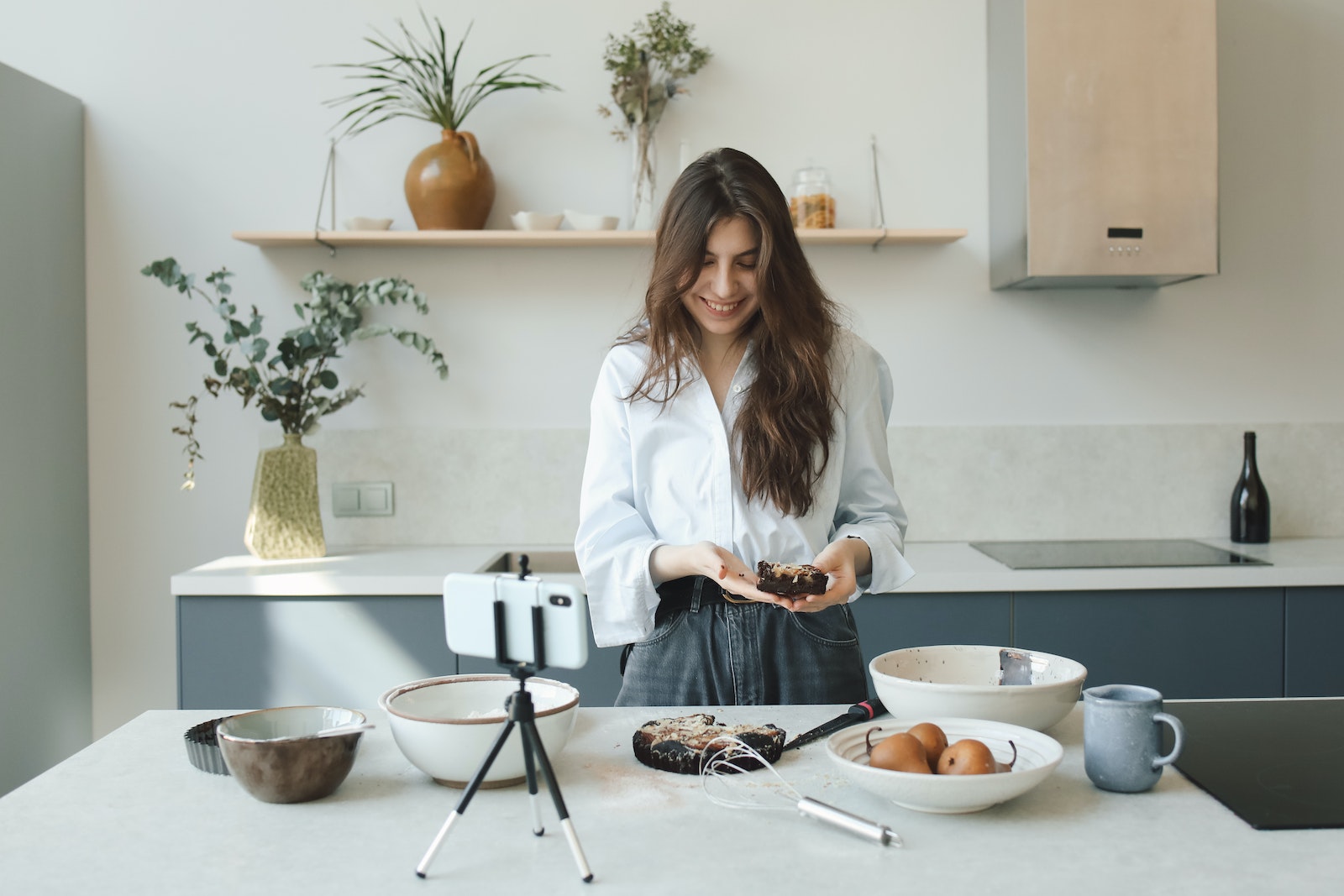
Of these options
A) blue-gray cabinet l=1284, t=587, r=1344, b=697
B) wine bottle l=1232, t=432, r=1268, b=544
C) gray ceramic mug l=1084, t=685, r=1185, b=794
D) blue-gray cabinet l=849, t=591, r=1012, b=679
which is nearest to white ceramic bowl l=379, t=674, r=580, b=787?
gray ceramic mug l=1084, t=685, r=1185, b=794

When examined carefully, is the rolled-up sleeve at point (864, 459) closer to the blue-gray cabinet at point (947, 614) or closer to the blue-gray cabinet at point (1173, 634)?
the blue-gray cabinet at point (947, 614)

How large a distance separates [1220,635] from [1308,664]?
204 millimetres

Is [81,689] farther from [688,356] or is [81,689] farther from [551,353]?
[688,356]

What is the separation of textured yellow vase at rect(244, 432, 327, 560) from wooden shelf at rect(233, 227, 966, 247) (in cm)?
51

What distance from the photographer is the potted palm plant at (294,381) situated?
8.51ft

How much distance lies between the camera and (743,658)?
1.54 metres

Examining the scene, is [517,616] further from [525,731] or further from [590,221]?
[590,221]

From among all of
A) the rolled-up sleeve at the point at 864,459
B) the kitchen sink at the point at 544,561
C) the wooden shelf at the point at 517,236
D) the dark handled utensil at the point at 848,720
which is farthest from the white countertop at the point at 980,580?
the dark handled utensil at the point at 848,720

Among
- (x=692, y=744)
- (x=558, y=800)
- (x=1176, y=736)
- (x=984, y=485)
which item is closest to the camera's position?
(x=558, y=800)

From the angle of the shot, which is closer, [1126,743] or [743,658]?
[1126,743]

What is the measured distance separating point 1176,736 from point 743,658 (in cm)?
64

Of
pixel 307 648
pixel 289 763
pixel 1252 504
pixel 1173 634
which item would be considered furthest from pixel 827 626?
pixel 1252 504

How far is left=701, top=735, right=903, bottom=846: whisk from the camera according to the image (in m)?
0.95

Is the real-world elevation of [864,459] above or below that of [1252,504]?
above
